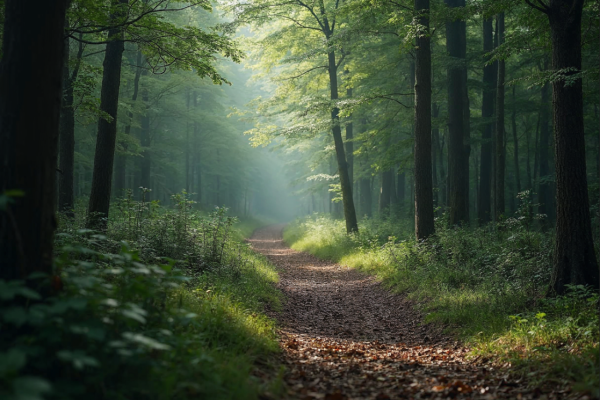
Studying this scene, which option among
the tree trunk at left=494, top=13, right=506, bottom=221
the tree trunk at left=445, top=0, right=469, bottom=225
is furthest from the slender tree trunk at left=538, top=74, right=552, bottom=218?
the tree trunk at left=445, top=0, right=469, bottom=225

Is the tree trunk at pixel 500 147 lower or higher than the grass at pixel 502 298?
higher

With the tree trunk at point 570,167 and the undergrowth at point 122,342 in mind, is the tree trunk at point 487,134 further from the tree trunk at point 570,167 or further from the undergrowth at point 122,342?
the undergrowth at point 122,342

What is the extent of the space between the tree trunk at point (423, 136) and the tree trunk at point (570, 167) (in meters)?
4.37

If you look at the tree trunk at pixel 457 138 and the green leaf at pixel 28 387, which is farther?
the tree trunk at pixel 457 138

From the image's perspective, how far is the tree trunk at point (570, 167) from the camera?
6.07 m

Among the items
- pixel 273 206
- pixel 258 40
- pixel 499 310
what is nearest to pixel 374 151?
pixel 258 40

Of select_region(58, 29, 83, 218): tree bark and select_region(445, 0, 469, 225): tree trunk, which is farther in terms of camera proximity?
select_region(445, 0, 469, 225): tree trunk

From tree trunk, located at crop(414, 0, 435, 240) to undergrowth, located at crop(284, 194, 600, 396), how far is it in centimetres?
59

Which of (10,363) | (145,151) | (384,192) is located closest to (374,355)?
(10,363)

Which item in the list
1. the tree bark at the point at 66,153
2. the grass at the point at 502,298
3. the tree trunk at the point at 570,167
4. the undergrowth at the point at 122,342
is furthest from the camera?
the tree bark at the point at 66,153

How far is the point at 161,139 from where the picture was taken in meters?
26.5

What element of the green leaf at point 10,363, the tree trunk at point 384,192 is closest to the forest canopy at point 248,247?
the green leaf at point 10,363

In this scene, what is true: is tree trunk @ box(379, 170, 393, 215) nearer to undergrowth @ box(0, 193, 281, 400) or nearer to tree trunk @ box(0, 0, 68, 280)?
undergrowth @ box(0, 193, 281, 400)

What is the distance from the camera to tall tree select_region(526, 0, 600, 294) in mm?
6074
